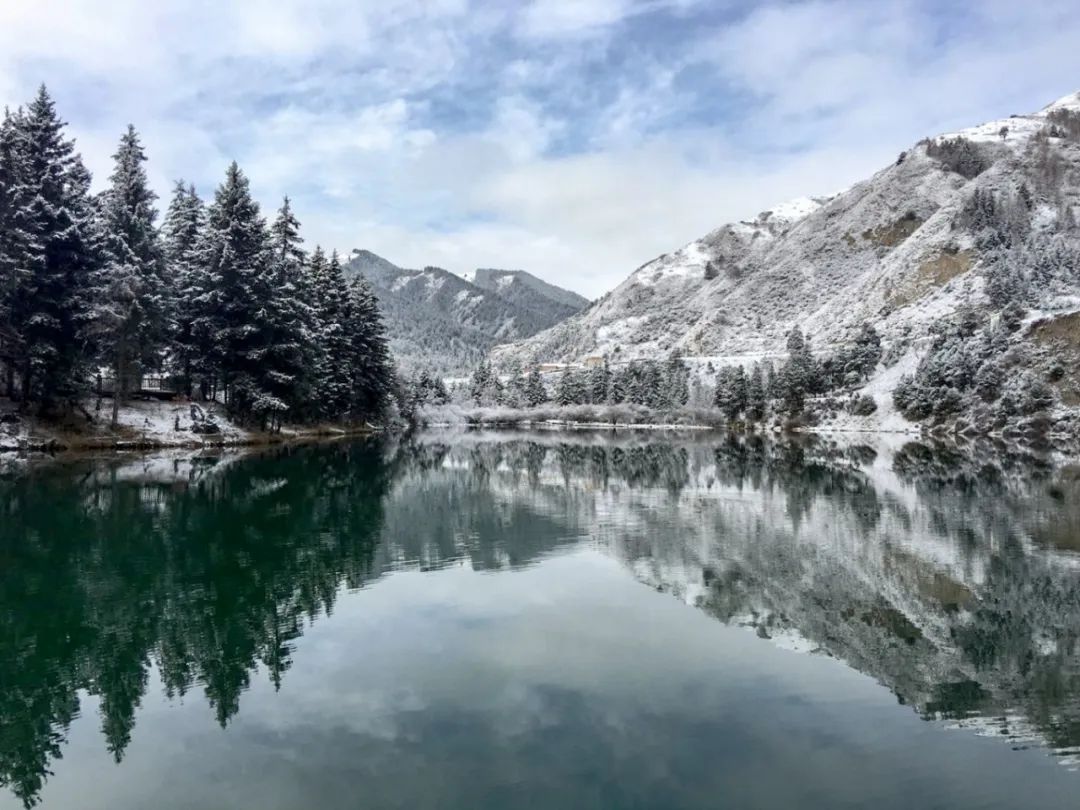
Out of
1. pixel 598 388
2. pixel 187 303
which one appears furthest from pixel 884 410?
pixel 187 303

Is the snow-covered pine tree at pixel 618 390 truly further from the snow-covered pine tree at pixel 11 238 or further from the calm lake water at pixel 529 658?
the calm lake water at pixel 529 658

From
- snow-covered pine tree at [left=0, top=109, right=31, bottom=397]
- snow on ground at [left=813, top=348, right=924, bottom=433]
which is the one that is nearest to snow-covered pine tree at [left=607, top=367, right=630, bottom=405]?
snow on ground at [left=813, top=348, right=924, bottom=433]

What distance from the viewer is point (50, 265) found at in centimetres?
3906

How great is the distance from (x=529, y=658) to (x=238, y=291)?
143 feet

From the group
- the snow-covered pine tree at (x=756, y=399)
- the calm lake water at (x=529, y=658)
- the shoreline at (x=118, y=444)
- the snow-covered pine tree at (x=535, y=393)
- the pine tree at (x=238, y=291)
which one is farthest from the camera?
the snow-covered pine tree at (x=535, y=393)

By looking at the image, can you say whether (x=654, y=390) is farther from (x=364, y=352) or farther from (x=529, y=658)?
(x=529, y=658)

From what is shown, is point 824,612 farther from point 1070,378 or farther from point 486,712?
point 1070,378

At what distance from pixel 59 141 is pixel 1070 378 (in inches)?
3368

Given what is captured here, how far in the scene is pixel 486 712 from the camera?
9586 millimetres

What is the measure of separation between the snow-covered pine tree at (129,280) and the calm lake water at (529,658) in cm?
1756

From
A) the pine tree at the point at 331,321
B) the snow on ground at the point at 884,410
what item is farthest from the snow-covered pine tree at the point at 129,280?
the snow on ground at the point at 884,410

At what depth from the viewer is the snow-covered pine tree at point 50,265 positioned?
37.2 meters

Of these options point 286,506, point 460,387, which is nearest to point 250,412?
point 286,506

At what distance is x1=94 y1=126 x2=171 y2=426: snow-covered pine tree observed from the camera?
40000 millimetres
